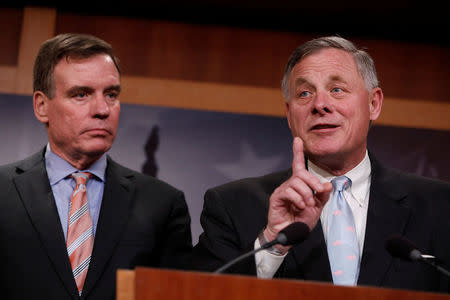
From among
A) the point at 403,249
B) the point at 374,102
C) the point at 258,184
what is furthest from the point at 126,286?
the point at 374,102

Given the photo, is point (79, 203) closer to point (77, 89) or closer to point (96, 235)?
point (96, 235)

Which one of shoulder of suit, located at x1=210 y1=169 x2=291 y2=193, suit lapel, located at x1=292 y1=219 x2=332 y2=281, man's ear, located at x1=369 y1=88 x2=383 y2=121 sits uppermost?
man's ear, located at x1=369 y1=88 x2=383 y2=121

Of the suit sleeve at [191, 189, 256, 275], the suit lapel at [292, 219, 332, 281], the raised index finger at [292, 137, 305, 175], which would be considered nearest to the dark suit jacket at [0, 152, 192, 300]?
the suit sleeve at [191, 189, 256, 275]

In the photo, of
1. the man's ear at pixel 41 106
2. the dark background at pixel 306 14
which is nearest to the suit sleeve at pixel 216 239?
the man's ear at pixel 41 106

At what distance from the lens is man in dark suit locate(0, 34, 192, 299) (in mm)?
2117

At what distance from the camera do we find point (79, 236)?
7.16 ft

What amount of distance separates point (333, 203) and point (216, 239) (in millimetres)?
415

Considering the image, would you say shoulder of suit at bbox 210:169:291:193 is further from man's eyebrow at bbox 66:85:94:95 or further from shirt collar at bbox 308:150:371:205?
man's eyebrow at bbox 66:85:94:95

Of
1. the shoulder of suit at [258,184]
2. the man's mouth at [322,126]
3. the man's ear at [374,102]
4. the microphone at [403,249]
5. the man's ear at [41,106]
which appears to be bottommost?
the shoulder of suit at [258,184]

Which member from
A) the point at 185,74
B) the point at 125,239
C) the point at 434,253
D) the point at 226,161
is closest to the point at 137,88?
the point at 185,74

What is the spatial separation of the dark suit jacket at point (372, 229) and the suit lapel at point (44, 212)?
45 centimetres

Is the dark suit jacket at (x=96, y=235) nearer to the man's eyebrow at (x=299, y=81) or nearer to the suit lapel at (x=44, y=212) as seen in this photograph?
the suit lapel at (x=44, y=212)

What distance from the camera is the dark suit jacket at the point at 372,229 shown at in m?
1.92

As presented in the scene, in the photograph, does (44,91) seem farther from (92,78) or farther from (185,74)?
(185,74)
